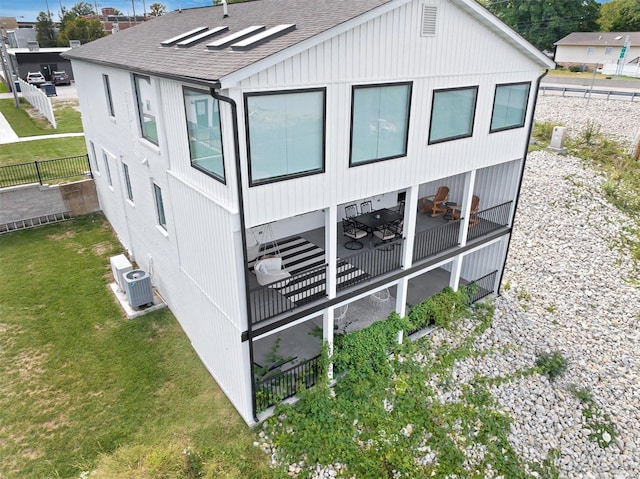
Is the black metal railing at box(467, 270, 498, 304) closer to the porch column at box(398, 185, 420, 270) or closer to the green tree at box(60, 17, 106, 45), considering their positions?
the porch column at box(398, 185, 420, 270)

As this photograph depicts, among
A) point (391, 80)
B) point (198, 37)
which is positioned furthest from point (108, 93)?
point (391, 80)

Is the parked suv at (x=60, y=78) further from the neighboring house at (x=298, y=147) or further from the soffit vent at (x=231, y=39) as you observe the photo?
the soffit vent at (x=231, y=39)

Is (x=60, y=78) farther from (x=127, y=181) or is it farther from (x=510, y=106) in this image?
(x=510, y=106)

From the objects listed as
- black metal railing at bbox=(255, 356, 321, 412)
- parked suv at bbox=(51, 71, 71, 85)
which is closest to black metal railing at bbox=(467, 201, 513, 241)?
black metal railing at bbox=(255, 356, 321, 412)

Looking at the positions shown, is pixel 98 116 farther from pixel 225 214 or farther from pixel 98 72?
pixel 225 214

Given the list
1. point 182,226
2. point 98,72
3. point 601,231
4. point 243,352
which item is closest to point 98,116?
point 98,72

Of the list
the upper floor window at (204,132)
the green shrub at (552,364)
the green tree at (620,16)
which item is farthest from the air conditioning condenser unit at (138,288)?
the green tree at (620,16)
